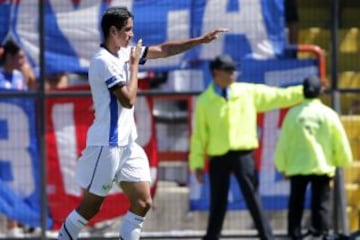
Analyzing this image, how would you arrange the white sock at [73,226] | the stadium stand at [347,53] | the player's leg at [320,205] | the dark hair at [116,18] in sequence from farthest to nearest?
the stadium stand at [347,53] < the player's leg at [320,205] < the white sock at [73,226] < the dark hair at [116,18]

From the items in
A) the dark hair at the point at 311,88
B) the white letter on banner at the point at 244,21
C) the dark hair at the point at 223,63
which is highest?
the white letter on banner at the point at 244,21

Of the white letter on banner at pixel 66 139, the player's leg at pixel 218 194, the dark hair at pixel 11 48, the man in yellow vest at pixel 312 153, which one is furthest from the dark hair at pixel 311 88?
the dark hair at pixel 11 48

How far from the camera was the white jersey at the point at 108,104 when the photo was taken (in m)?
8.14

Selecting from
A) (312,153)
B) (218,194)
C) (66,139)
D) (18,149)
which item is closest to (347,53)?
(312,153)

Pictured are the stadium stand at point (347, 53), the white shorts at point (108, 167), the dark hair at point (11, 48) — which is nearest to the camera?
the white shorts at point (108, 167)

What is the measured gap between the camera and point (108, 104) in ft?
26.9

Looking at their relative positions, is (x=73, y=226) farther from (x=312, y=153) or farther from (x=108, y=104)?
(x=312, y=153)

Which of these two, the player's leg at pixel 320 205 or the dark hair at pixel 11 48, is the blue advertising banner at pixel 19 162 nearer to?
the dark hair at pixel 11 48

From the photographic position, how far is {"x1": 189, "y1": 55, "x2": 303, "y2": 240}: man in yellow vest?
11148 mm

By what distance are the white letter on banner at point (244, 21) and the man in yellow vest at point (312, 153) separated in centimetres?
81

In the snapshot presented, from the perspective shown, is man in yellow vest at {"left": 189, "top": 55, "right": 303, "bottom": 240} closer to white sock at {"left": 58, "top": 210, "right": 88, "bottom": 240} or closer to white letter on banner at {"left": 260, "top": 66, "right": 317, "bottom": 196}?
white letter on banner at {"left": 260, "top": 66, "right": 317, "bottom": 196}

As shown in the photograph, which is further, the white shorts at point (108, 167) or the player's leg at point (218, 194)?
the player's leg at point (218, 194)

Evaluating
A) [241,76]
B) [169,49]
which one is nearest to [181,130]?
[241,76]

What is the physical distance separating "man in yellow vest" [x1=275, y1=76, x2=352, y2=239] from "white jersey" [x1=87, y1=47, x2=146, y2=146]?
3.26 meters
